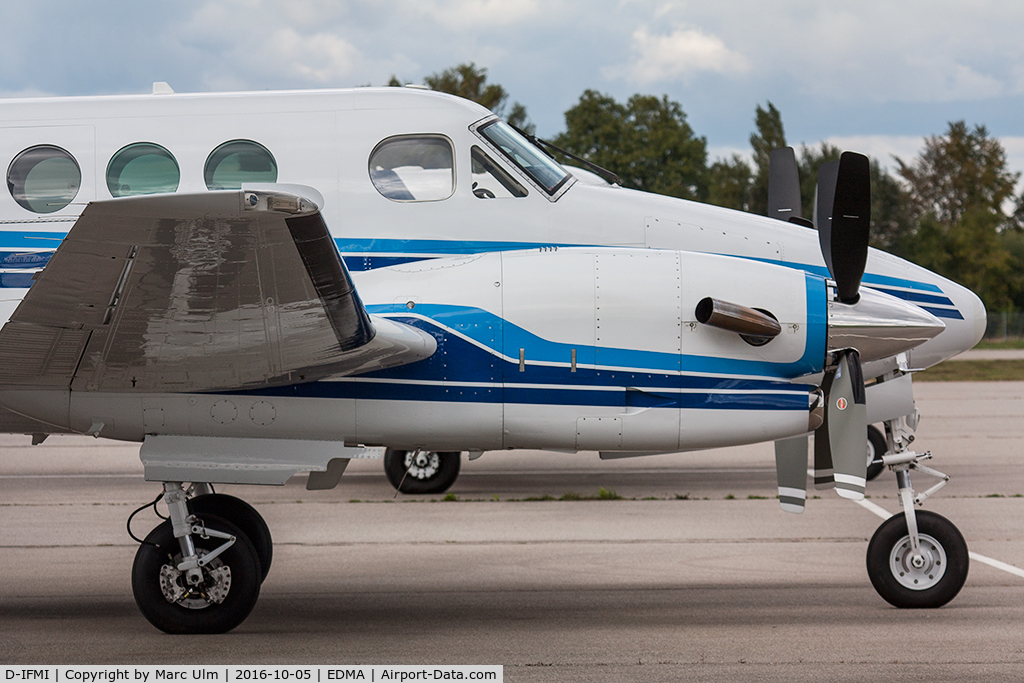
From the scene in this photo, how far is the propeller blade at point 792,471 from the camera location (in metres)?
6.46

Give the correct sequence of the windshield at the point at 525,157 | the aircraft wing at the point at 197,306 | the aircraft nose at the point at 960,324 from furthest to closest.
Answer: the aircraft nose at the point at 960,324 → the windshield at the point at 525,157 → the aircraft wing at the point at 197,306

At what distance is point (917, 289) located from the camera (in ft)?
24.6

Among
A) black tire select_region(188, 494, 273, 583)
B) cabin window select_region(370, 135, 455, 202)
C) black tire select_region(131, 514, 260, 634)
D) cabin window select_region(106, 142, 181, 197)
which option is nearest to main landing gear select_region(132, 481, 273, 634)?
black tire select_region(131, 514, 260, 634)

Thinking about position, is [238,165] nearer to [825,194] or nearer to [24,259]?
[24,259]

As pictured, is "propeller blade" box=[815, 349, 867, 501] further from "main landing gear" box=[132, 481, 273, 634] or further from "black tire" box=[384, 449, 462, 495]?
"black tire" box=[384, 449, 462, 495]

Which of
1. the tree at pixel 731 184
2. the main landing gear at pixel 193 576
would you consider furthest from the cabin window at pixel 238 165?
the tree at pixel 731 184

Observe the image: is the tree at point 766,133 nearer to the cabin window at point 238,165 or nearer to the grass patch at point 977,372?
the grass patch at point 977,372

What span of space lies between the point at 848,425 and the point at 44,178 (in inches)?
219

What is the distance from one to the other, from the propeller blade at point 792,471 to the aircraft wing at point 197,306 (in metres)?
2.53

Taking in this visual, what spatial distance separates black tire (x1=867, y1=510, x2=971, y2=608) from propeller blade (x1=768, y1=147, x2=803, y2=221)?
4315 millimetres

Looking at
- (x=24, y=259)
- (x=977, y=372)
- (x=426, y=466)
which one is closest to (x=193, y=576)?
(x=24, y=259)

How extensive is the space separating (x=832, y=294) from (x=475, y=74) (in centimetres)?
3648

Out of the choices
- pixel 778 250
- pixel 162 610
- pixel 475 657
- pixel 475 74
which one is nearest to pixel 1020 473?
pixel 778 250

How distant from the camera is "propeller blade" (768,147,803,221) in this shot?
10156 millimetres
